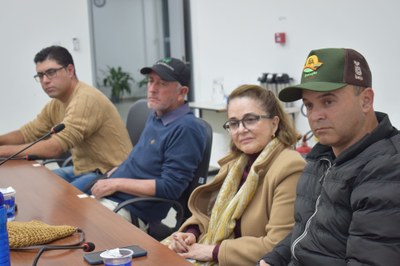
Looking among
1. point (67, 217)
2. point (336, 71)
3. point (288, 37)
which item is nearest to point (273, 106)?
point (336, 71)

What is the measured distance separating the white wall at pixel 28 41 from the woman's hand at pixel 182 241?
449cm

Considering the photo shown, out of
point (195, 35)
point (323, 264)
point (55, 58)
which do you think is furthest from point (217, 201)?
point (195, 35)

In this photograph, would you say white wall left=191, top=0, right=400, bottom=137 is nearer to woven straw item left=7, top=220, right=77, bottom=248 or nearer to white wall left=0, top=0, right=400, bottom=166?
white wall left=0, top=0, right=400, bottom=166

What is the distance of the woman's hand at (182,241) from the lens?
1.98 metres

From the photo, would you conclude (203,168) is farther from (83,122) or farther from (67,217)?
(83,122)

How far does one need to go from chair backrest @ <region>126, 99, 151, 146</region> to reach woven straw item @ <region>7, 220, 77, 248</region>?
56.3 inches

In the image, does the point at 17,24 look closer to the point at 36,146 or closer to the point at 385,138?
the point at 36,146

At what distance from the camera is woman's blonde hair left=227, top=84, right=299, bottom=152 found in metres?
1.97

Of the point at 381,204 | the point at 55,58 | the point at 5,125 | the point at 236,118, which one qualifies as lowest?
the point at 5,125

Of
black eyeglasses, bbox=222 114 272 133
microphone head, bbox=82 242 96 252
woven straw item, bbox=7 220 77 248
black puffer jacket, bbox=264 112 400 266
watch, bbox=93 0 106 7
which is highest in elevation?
watch, bbox=93 0 106 7

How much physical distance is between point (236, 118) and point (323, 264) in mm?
748

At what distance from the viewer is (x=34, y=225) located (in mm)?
1676

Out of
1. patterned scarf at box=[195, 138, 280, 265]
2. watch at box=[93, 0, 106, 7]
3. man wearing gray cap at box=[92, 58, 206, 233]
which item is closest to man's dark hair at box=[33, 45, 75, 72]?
man wearing gray cap at box=[92, 58, 206, 233]

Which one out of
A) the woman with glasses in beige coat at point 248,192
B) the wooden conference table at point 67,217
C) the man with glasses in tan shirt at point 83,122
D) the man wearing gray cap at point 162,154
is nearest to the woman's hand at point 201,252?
the woman with glasses in beige coat at point 248,192
